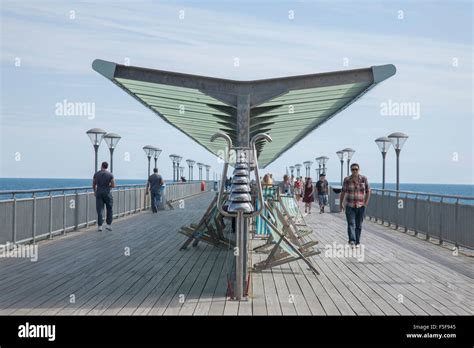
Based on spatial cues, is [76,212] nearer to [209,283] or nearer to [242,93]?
[242,93]

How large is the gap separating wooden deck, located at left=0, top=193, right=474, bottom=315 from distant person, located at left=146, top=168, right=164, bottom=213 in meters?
8.85

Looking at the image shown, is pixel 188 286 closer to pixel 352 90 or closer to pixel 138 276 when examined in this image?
pixel 138 276

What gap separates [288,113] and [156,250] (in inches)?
208

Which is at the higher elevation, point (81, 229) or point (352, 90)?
point (352, 90)

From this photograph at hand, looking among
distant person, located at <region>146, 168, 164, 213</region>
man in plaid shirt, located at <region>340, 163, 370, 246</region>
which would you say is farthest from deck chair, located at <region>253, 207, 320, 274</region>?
distant person, located at <region>146, 168, 164, 213</region>

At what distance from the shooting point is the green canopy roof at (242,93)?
9.92m

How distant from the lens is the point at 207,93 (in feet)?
33.1

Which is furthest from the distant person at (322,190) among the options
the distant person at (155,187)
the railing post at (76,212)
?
the railing post at (76,212)

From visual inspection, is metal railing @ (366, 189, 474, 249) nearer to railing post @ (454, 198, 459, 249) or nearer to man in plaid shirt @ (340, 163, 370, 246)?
railing post @ (454, 198, 459, 249)

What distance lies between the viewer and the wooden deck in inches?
250
